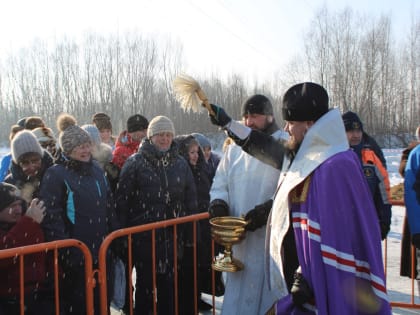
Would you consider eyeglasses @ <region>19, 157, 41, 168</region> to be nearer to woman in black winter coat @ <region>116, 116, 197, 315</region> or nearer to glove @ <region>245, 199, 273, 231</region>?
woman in black winter coat @ <region>116, 116, 197, 315</region>

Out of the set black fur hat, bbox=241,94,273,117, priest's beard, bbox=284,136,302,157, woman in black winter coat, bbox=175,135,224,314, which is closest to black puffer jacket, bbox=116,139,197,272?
woman in black winter coat, bbox=175,135,224,314

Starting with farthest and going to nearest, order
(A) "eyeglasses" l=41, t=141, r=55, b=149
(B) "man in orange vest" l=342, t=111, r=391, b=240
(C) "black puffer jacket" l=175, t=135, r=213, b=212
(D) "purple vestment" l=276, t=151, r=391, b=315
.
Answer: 1. (C) "black puffer jacket" l=175, t=135, r=213, b=212
2. (A) "eyeglasses" l=41, t=141, r=55, b=149
3. (B) "man in orange vest" l=342, t=111, r=391, b=240
4. (D) "purple vestment" l=276, t=151, r=391, b=315

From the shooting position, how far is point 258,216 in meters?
3.06

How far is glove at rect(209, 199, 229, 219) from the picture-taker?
3.33m

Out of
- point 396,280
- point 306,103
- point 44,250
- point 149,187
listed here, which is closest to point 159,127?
point 149,187

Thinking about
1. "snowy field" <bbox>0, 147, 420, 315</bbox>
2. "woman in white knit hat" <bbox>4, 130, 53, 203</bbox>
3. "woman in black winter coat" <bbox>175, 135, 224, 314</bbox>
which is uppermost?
"woman in white knit hat" <bbox>4, 130, 53, 203</bbox>

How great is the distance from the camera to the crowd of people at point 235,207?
7.00ft

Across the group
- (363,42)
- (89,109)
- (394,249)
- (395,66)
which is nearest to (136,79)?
(89,109)

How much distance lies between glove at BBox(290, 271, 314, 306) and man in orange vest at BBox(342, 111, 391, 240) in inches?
105

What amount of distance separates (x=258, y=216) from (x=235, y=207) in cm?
→ 40

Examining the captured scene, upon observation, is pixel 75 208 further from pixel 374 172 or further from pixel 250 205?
pixel 374 172

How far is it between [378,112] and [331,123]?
34.4 meters

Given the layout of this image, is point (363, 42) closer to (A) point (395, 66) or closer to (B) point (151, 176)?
(A) point (395, 66)

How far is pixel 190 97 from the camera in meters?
3.11
